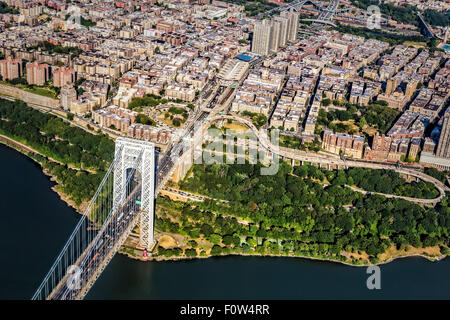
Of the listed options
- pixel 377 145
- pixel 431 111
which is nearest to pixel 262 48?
pixel 431 111

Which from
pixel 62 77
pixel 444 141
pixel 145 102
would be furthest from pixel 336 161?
pixel 62 77

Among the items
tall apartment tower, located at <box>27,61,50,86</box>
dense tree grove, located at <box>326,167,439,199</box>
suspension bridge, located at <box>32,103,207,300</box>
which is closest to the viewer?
suspension bridge, located at <box>32,103,207,300</box>

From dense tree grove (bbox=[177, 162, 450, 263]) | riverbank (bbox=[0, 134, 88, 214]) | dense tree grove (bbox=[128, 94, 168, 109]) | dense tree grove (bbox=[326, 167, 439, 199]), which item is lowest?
riverbank (bbox=[0, 134, 88, 214])

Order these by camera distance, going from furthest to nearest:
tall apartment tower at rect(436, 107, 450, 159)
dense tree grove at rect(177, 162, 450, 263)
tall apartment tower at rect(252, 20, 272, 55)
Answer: tall apartment tower at rect(252, 20, 272, 55), tall apartment tower at rect(436, 107, 450, 159), dense tree grove at rect(177, 162, 450, 263)

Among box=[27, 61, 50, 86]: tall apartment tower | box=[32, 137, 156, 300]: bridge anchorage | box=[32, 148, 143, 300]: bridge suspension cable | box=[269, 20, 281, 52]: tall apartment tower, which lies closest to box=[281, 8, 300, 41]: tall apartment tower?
box=[269, 20, 281, 52]: tall apartment tower

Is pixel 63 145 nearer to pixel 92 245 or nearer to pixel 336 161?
pixel 92 245

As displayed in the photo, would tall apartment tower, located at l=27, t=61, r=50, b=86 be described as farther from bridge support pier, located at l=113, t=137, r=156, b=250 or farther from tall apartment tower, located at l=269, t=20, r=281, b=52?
tall apartment tower, located at l=269, t=20, r=281, b=52

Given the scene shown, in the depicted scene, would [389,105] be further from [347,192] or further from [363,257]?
[363,257]
